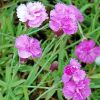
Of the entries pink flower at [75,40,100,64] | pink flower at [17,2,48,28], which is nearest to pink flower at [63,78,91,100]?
pink flower at [75,40,100,64]

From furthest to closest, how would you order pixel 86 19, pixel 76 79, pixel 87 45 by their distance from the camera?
pixel 86 19, pixel 87 45, pixel 76 79

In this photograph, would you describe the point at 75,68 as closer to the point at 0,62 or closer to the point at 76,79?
the point at 76,79

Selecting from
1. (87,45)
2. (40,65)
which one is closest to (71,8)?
(87,45)

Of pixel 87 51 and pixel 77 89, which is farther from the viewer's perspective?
pixel 87 51

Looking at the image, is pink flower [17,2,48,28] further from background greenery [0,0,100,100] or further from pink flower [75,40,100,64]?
pink flower [75,40,100,64]

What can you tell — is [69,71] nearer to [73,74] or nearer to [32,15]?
[73,74]

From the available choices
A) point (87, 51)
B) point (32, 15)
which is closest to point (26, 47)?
point (32, 15)

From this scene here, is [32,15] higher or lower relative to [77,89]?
higher
